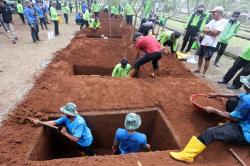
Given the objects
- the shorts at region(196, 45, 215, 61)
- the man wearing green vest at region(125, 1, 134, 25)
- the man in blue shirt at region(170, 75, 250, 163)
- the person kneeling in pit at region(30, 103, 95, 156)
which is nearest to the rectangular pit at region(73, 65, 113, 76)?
the shorts at region(196, 45, 215, 61)

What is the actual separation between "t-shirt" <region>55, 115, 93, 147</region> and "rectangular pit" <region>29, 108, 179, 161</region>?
49cm

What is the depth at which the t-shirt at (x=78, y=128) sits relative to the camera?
4.41 m

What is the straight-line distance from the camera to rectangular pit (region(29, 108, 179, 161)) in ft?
15.9

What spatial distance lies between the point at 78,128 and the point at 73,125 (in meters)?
0.12

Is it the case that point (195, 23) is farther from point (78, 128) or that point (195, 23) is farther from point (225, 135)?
point (78, 128)

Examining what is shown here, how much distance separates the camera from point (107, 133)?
18.2ft

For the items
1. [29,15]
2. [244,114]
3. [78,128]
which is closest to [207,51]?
[244,114]

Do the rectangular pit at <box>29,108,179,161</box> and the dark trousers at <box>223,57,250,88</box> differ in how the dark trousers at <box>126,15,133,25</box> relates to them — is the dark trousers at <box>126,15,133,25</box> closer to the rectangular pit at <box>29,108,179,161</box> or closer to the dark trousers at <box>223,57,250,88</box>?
the dark trousers at <box>223,57,250,88</box>

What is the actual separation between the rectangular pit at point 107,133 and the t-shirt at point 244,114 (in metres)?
1.34

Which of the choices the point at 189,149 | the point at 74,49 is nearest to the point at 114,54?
the point at 74,49

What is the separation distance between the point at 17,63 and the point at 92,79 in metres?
4.32

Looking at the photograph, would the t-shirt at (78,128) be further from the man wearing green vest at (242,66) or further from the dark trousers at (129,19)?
the dark trousers at (129,19)

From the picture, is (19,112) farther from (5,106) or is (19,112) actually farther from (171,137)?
(171,137)

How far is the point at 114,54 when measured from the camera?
384 inches
